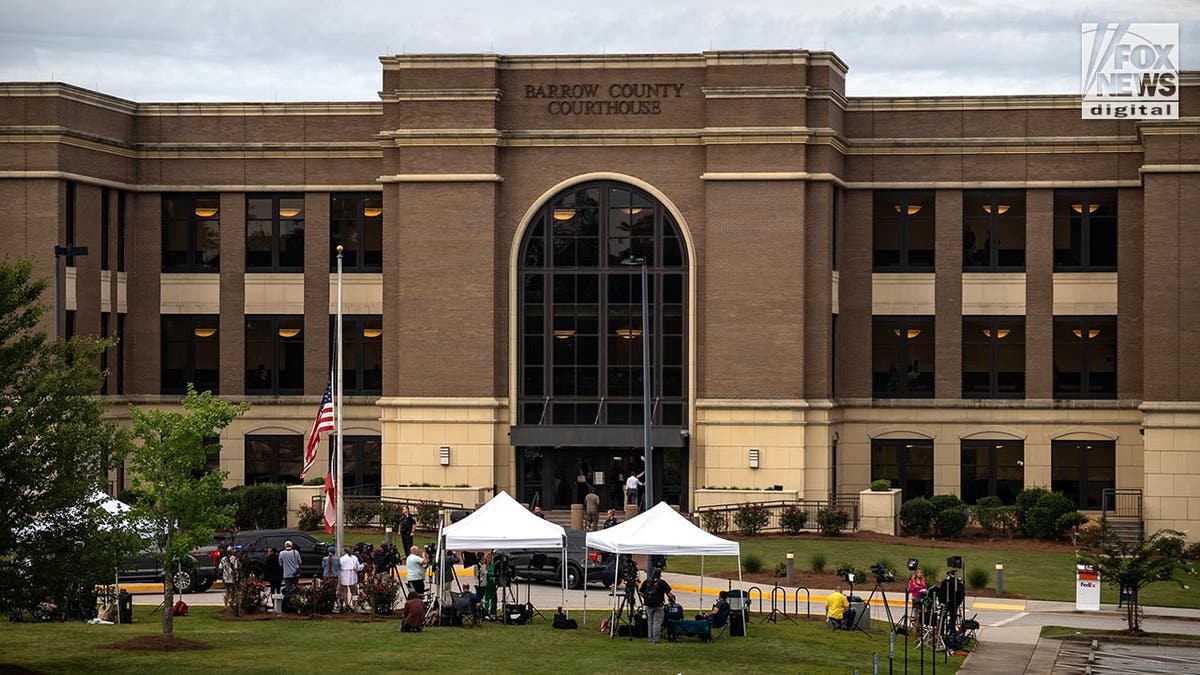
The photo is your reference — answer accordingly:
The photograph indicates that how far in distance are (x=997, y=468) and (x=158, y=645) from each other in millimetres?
36848

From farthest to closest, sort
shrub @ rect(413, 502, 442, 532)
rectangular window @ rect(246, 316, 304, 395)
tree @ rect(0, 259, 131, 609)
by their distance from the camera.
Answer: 1. rectangular window @ rect(246, 316, 304, 395)
2. shrub @ rect(413, 502, 442, 532)
3. tree @ rect(0, 259, 131, 609)

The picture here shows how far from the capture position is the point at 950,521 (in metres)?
56.3

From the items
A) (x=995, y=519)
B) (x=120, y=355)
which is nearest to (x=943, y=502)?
(x=995, y=519)

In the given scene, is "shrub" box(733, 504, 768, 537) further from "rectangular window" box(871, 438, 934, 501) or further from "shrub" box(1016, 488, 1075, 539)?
"shrub" box(1016, 488, 1075, 539)

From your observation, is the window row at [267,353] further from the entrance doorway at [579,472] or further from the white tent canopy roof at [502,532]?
the white tent canopy roof at [502,532]

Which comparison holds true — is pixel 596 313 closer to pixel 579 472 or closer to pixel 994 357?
pixel 579 472

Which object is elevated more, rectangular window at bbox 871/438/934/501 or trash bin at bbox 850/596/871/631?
rectangular window at bbox 871/438/934/501

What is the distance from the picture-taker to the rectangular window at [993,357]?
205 ft

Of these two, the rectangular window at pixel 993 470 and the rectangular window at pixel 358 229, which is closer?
the rectangular window at pixel 993 470

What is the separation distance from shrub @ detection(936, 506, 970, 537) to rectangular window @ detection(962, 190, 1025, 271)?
10360 millimetres

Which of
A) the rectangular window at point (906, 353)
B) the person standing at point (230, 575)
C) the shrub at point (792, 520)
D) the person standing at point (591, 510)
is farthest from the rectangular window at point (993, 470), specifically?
the person standing at point (230, 575)

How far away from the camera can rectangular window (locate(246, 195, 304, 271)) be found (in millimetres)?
64062

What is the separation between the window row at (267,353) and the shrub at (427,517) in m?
8.54

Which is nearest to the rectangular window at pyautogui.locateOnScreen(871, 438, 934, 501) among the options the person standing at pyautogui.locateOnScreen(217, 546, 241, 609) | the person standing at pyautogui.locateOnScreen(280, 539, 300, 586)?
the person standing at pyautogui.locateOnScreen(280, 539, 300, 586)
